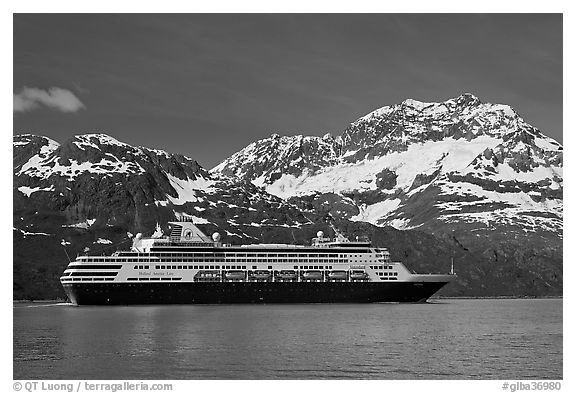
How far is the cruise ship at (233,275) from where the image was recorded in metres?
99.2

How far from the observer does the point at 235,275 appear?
10306 cm

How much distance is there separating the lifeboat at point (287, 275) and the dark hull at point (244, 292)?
966 millimetres

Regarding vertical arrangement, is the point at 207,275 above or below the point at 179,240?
below

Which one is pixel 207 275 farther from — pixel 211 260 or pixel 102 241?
pixel 102 241

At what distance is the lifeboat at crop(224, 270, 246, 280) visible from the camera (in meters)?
103

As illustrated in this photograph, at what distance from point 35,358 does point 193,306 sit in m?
55.8

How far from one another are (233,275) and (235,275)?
0.30 m

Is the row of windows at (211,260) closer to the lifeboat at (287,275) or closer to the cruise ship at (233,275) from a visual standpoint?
the cruise ship at (233,275)

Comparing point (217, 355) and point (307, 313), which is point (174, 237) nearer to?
point (307, 313)

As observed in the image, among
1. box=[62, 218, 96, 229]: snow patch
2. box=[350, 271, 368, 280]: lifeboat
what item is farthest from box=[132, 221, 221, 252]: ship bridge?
box=[62, 218, 96, 229]: snow patch

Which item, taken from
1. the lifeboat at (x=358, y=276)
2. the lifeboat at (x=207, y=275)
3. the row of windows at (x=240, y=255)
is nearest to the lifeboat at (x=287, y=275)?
the row of windows at (x=240, y=255)

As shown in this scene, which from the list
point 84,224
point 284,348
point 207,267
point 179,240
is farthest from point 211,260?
point 84,224

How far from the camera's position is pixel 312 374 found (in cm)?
3775
